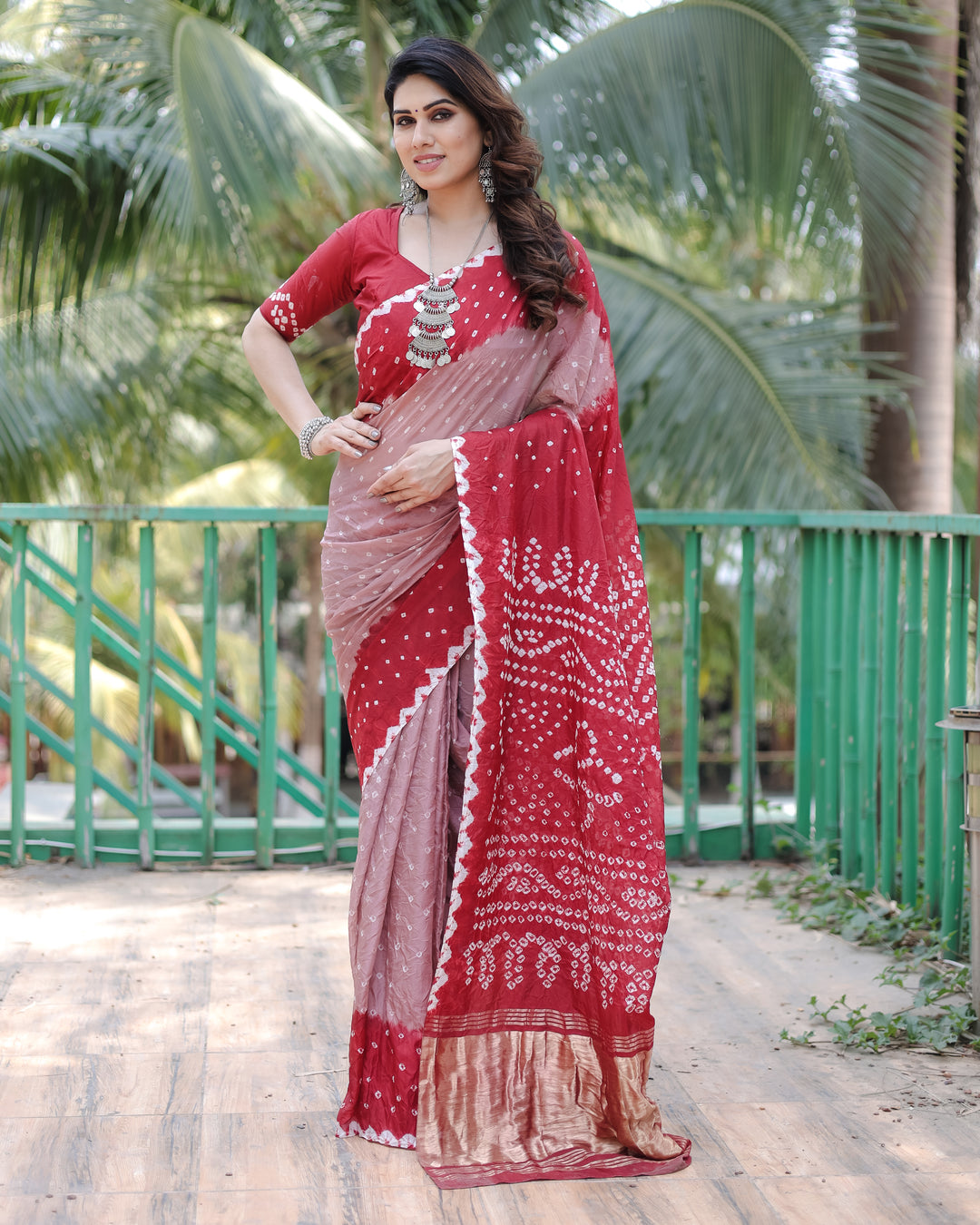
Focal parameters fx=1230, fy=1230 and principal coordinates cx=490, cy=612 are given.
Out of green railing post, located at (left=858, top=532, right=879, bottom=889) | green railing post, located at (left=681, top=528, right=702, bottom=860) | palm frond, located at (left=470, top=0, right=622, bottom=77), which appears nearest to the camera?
green railing post, located at (left=858, top=532, right=879, bottom=889)

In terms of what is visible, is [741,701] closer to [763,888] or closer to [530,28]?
[763,888]

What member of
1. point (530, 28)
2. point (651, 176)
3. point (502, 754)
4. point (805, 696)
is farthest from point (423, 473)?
point (530, 28)

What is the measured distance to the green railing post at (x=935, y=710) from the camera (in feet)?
9.30

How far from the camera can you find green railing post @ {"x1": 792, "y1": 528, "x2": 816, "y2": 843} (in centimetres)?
355

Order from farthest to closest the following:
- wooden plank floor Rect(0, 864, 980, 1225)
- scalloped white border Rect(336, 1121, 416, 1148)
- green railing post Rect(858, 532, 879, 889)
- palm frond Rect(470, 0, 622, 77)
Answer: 1. palm frond Rect(470, 0, 622, 77)
2. green railing post Rect(858, 532, 879, 889)
3. scalloped white border Rect(336, 1121, 416, 1148)
4. wooden plank floor Rect(0, 864, 980, 1225)

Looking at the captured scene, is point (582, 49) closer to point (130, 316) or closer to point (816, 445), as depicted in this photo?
point (816, 445)

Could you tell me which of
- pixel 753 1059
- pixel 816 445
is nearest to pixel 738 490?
pixel 816 445

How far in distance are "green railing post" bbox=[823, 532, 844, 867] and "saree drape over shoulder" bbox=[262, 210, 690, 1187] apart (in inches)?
60.3

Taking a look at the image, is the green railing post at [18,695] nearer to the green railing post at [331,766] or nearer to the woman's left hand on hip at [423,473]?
the green railing post at [331,766]

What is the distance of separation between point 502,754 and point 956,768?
1.26m

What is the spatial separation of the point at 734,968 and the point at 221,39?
3845mm

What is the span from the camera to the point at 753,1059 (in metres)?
2.25

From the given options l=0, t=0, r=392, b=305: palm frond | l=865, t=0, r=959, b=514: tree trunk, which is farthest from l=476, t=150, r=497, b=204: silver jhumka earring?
l=865, t=0, r=959, b=514: tree trunk

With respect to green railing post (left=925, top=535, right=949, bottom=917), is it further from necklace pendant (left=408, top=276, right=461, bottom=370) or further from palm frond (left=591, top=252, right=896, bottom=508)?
palm frond (left=591, top=252, right=896, bottom=508)
